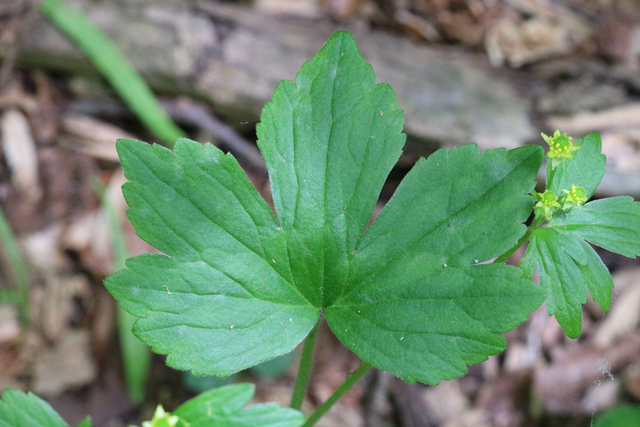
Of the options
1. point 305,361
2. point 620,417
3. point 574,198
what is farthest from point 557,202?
point 620,417

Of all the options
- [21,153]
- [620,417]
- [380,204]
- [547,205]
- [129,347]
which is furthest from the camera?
[21,153]

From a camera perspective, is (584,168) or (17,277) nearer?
(584,168)

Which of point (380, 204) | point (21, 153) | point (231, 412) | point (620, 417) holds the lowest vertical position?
point (620, 417)

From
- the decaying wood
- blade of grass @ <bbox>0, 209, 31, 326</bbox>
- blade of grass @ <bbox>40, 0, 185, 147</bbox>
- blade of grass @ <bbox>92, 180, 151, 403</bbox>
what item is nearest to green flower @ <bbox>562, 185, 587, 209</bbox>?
the decaying wood

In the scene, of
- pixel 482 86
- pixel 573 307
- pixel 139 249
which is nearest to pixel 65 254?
pixel 139 249

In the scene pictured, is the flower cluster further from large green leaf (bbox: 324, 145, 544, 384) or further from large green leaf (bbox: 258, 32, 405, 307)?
large green leaf (bbox: 258, 32, 405, 307)

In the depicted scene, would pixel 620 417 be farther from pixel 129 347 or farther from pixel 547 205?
pixel 129 347

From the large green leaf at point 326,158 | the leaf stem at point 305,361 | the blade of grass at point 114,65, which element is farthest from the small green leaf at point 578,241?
the blade of grass at point 114,65
